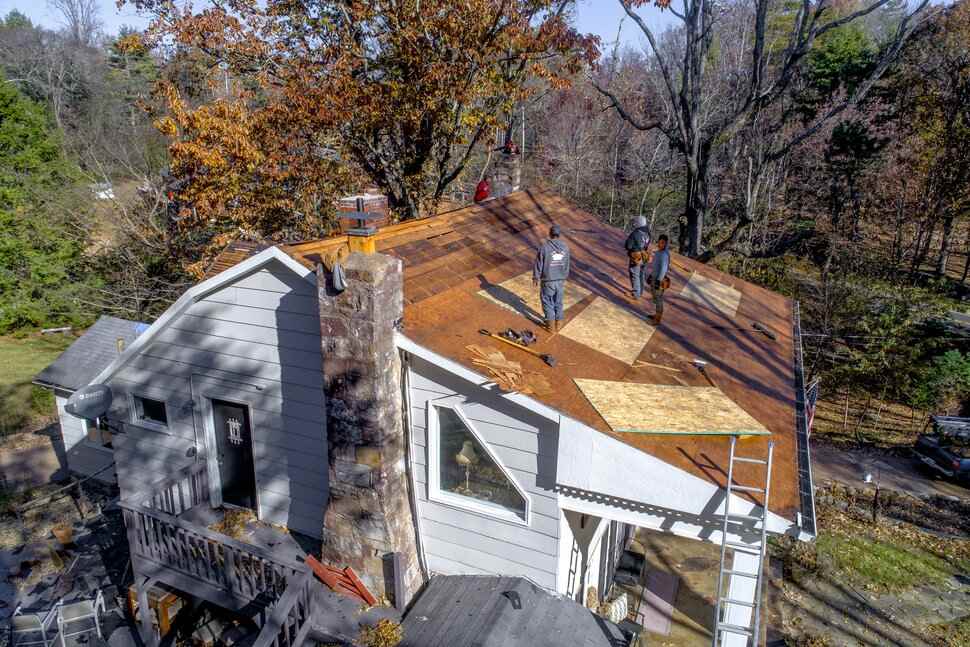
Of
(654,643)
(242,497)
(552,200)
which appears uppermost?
(552,200)

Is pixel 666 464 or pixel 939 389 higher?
pixel 666 464

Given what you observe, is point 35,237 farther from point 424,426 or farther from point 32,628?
point 424,426

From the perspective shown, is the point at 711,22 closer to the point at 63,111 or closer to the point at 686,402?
the point at 686,402

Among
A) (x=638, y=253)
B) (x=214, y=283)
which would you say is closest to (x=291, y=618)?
(x=214, y=283)

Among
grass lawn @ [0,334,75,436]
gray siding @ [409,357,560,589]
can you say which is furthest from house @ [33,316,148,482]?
gray siding @ [409,357,560,589]

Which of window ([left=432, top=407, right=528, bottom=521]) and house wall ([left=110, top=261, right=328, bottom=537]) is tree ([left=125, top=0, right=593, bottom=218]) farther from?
window ([left=432, top=407, right=528, bottom=521])

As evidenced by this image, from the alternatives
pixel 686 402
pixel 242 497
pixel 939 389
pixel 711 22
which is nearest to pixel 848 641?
pixel 686 402

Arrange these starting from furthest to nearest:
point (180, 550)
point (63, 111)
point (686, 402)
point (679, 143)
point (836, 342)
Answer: point (63, 111) → point (836, 342) → point (679, 143) → point (180, 550) → point (686, 402)
